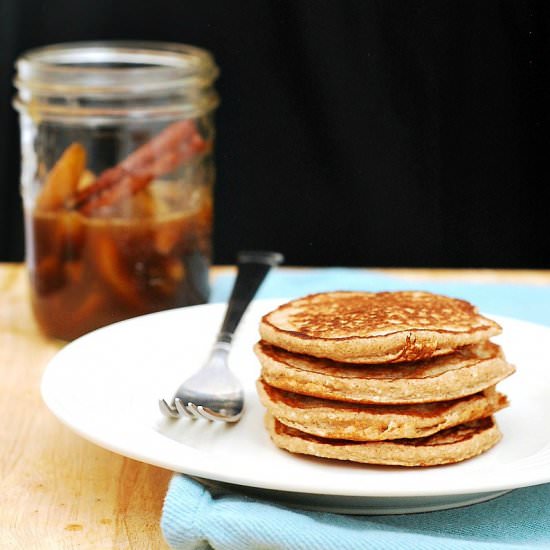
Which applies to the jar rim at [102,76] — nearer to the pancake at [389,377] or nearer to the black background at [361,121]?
the black background at [361,121]

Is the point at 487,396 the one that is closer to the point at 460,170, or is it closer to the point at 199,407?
the point at 199,407

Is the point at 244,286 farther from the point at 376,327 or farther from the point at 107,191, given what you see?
the point at 376,327

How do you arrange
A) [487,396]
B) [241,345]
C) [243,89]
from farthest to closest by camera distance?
1. [243,89]
2. [241,345]
3. [487,396]

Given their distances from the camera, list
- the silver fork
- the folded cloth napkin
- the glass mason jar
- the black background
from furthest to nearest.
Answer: the black background < the glass mason jar < the silver fork < the folded cloth napkin

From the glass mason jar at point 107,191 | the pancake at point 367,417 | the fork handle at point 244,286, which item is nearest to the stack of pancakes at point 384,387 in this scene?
the pancake at point 367,417

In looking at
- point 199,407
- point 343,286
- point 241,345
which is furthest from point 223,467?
point 343,286

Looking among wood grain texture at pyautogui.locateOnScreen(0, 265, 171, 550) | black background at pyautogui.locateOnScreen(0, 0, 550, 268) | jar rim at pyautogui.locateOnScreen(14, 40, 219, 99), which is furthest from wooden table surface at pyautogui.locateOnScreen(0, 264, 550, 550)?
black background at pyautogui.locateOnScreen(0, 0, 550, 268)

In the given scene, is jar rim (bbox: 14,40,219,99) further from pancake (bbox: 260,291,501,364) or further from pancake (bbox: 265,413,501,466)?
pancake (bbox: 265,413,501,466)
